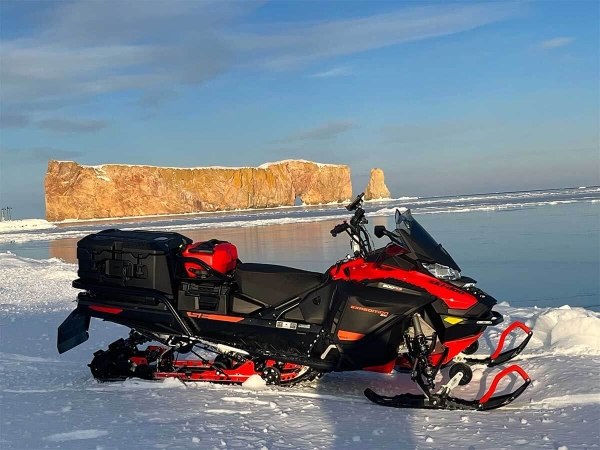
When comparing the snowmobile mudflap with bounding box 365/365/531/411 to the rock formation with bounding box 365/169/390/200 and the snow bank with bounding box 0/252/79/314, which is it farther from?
the rock formation with bounding box 365/169/390/200

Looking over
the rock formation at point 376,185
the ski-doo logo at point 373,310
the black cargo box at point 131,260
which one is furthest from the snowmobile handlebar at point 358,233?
the rock formation at point 376,185

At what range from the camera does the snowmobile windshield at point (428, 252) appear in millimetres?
3705

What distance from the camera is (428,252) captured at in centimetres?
374

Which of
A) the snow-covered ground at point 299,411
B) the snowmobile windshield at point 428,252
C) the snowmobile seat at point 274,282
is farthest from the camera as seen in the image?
the snowmobile seat at point 274,282

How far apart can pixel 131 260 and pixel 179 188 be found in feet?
259

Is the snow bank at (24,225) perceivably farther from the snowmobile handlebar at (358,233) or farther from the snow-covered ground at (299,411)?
the snowmobile handlebar at (358,233)

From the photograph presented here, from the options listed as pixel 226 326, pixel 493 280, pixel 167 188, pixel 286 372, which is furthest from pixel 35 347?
pixel 167 188

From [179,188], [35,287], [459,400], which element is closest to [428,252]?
[459,400]

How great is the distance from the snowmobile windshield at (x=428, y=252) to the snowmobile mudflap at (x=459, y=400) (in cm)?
76

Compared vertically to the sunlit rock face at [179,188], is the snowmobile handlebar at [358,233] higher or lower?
lower

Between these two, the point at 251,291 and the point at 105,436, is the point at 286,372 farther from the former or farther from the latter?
the point at 105,436

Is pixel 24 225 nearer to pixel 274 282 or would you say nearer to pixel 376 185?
pixel 274 282

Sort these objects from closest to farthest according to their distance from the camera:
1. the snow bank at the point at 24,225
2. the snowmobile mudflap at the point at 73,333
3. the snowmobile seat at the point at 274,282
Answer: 1. the snowmobile seat at the point at 274,282
2. the snowmobile mudflap at the point at 73,333
3. the snow bank at the point at 24,225

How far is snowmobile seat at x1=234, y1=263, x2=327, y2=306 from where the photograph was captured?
3.83 meters
